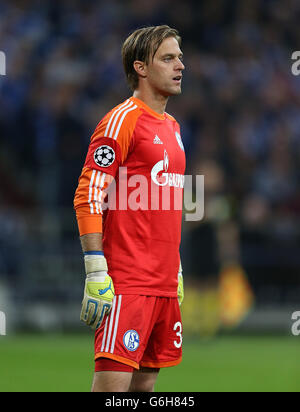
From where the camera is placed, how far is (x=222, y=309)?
11.9 m

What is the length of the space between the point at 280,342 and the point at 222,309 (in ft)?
3.51

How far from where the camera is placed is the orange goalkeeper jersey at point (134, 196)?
4293mm

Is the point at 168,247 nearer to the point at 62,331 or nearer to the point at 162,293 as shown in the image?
the point at 162,293

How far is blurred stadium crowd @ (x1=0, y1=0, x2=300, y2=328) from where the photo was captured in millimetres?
11984

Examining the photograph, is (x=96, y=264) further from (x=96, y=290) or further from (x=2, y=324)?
(x=2, y=324)

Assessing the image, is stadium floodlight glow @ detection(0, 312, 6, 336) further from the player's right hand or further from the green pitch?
the player's right hand

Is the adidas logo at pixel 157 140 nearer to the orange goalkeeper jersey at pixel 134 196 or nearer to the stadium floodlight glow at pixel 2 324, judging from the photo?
the orange goalkeeper jersey at pixel 134 196

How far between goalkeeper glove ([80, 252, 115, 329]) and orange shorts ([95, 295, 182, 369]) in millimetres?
114

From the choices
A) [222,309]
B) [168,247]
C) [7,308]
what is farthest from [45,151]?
[168,247]

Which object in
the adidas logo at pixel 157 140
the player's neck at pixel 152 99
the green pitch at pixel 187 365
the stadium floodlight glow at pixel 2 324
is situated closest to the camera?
the adidas logo at pixel 157 140

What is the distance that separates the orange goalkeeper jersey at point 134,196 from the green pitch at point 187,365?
9.62ft

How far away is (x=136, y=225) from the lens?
14.4 feet

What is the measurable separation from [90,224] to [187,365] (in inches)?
201

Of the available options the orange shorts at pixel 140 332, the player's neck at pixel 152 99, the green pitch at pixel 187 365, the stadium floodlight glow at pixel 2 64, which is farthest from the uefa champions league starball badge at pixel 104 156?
the stadium floodlight glow at pixel 2 64
